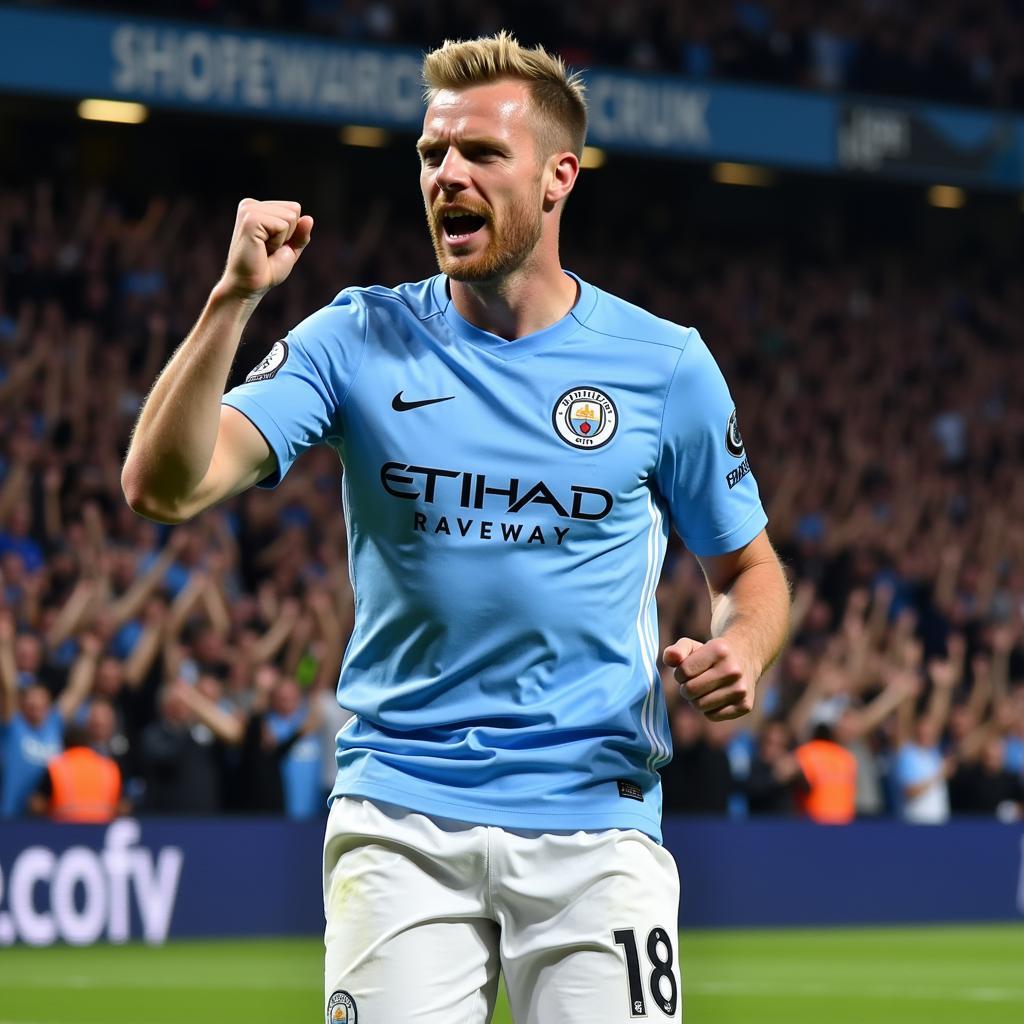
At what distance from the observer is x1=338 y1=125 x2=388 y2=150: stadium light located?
2292cm

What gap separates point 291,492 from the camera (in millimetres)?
16891

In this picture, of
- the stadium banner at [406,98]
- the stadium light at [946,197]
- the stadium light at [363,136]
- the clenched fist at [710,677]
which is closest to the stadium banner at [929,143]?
the stadium banner at [406,98]

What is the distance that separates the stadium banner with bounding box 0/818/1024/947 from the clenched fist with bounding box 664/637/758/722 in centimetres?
975

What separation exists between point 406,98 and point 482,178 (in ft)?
59.1

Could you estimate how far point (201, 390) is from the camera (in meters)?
3.31

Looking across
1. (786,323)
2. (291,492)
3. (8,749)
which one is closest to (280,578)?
(291,492)

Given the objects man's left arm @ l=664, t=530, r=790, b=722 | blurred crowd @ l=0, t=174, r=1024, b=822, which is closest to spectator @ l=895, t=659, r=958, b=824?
blurred crowd @ l=0, t=174, r=1024, b=822

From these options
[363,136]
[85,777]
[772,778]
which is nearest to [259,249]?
[85,777]

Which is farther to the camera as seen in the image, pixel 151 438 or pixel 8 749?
pixel 8 749

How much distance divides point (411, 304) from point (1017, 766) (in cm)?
1574

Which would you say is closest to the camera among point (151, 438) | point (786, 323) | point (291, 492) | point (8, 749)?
point (151, 438)

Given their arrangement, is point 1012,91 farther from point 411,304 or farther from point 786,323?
point 411,304

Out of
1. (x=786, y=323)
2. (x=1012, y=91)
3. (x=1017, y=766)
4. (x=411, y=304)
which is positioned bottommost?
(x=1017, y=766)

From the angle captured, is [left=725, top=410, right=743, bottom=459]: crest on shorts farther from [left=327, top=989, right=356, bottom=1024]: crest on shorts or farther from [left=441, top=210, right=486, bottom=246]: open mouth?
[left=327, top=989, right=356, bottom=1024]: crest on shorts
